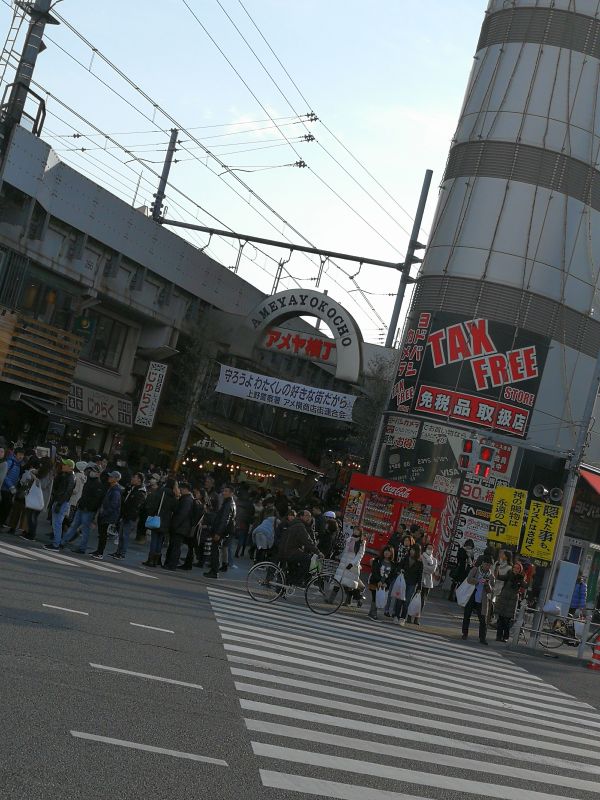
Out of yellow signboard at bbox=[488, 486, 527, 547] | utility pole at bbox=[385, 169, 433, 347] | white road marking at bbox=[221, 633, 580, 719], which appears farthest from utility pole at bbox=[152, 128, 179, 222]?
white road marking at bbox=[221, 633, 580, 719]

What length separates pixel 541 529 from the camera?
29266 mm

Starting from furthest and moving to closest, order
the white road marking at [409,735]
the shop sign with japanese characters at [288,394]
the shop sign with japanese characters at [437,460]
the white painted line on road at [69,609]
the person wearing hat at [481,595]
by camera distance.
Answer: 1. the shop sign with japanese characters at [437,460]
2. the shop sign with japanese characters at [288,394]
3. the person wearing hat at [481,595]
4. the white painted line on road at [69,609]
5. the white road marking at [409,735]

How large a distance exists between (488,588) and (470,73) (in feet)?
83.9

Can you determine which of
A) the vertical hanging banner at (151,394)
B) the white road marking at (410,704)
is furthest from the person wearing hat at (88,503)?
the vertical hanging banner at (151,394)

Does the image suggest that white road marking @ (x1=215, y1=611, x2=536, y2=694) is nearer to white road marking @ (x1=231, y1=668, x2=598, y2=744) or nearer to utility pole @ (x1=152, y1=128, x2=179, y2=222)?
white road marking @ (x1=231, y1=668, x2=598, y2=744)

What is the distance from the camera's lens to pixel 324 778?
24.8 feet

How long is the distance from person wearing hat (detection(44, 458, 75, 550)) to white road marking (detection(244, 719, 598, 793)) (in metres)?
11.7

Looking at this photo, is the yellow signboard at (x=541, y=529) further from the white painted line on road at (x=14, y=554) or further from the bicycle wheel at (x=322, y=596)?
the white painted line on road at (x=14, y=554)

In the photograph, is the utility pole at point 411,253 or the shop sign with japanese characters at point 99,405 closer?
the utility pole at point 411,253

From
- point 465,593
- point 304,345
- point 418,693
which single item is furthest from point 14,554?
point 304,345

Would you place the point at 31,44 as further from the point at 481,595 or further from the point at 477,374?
the point at 477,374

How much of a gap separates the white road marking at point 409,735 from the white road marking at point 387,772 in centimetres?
115

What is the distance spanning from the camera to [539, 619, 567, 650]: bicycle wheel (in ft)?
77.1

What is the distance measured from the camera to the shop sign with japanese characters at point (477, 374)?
37062 mm
